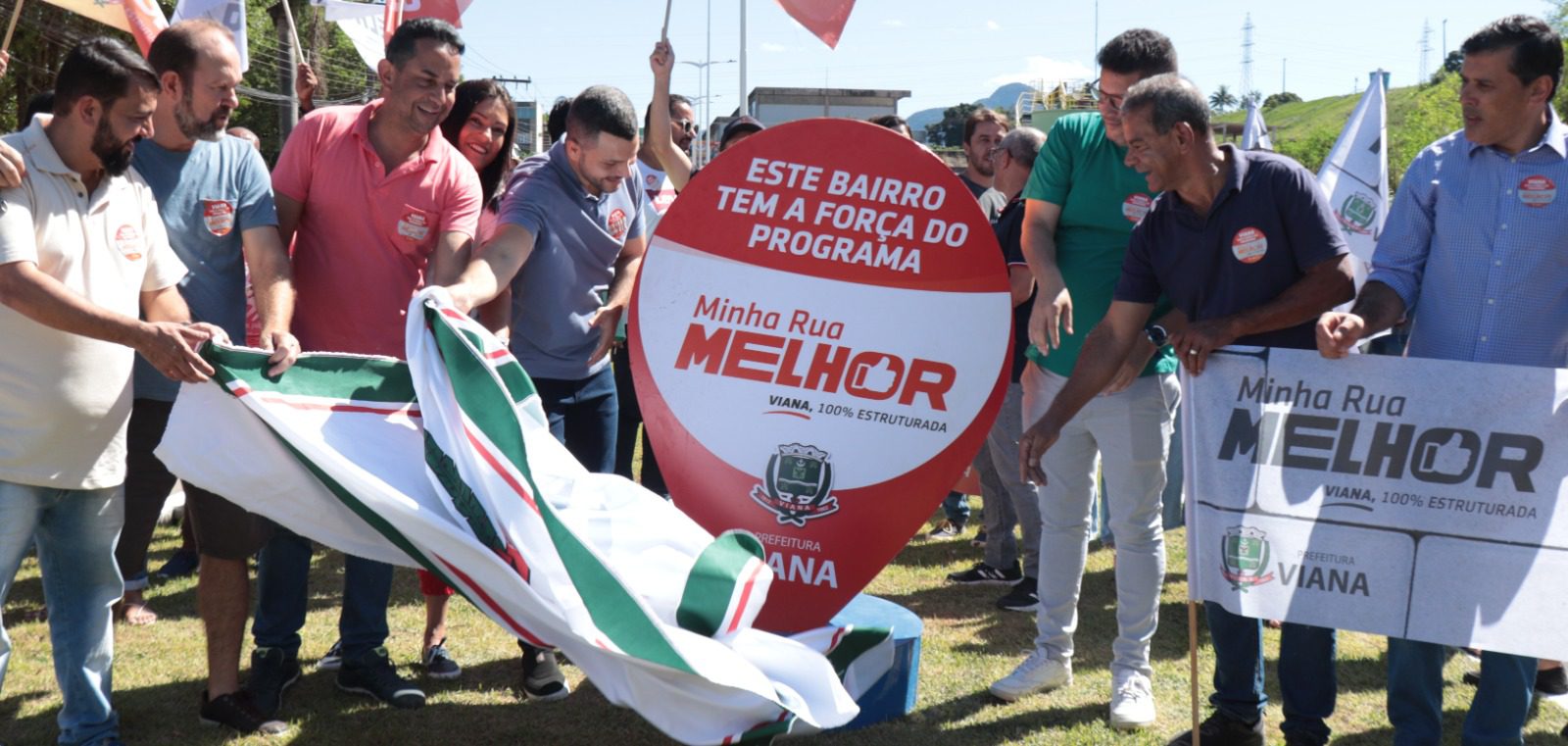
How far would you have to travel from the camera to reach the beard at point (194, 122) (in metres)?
3.39

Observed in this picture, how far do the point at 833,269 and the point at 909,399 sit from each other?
16.2 inches

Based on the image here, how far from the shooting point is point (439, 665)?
414 cm

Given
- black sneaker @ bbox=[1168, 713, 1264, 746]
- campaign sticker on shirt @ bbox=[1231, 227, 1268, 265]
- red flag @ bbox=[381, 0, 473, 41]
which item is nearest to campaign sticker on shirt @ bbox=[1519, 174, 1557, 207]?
campaign sticker on shirt @ bbox=[1231, 227, 1268, 265]

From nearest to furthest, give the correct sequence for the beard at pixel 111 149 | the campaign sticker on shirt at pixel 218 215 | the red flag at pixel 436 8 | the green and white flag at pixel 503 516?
1. the green and white flag at pixel 503 516
2. the beard at pixel 111 149
3. the campaign sticker on shirt at pixel 218 215
4. the red flag at pixel 436 8

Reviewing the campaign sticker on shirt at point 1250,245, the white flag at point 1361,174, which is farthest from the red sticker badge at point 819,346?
the white flag at point 1361,174

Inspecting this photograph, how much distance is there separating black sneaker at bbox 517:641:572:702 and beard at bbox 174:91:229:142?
1.79 meters

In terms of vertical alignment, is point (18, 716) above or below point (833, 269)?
below

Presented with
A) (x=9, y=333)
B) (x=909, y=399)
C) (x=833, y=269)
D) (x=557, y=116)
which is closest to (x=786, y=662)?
(x=909, y=399)

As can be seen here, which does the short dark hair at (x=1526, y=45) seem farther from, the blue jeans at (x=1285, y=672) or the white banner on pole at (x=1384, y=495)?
the blue jeans at (x=1285, y=672)

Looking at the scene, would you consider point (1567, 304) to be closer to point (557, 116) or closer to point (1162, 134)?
point (1162, 134)

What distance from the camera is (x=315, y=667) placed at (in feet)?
13.7

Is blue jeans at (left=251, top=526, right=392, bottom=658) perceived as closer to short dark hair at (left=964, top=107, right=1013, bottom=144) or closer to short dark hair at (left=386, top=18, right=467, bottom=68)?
short dark hair at (left=386, top=18, right=467, bottom=68)

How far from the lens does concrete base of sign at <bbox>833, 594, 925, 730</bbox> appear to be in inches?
145

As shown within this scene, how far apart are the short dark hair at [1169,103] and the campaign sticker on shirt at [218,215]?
8.18 feet
